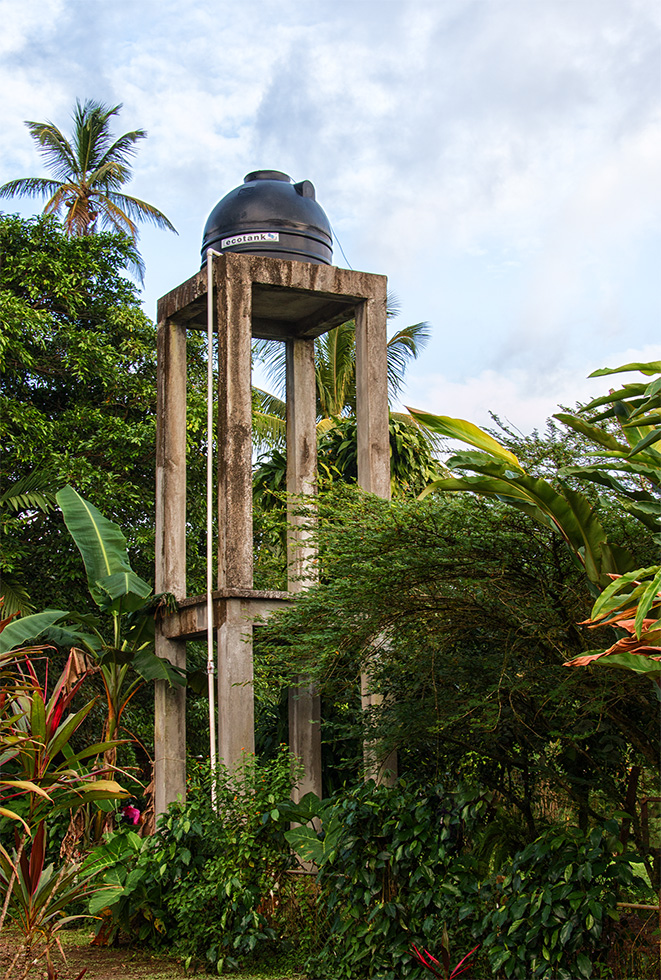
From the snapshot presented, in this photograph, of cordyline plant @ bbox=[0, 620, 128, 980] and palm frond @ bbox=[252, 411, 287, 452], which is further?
palm frond @ bbox=[252, 411, 287, 452]

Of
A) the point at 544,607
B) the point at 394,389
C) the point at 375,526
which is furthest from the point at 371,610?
the point at 394,389

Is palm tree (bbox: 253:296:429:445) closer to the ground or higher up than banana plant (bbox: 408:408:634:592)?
higher up

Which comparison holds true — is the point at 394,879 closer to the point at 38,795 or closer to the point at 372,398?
the point at 38,795

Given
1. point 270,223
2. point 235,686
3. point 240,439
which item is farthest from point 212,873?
point 270,223

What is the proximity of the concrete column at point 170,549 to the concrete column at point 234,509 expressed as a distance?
1.14 metres

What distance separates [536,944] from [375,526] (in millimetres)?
2781

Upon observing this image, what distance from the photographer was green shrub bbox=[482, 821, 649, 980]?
6195mm

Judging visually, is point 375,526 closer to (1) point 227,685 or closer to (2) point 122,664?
(1) point 227,685

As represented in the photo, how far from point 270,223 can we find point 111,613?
14.2 ft

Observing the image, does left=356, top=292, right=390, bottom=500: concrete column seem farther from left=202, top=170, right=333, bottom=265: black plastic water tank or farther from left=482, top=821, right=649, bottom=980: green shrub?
left=482, top=821, right=649, bottom=980: green shrub

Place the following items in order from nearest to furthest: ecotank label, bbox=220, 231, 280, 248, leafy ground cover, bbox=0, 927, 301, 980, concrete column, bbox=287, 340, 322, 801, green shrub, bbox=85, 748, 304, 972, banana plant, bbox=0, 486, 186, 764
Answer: leafy ground cover, bbox=0, 927, 301, 980 → green shrub, bbox=85, 748, 304, 972 → concrete column, bbox=287, 340, 322, 801 → banana plant, bbox=0, 486, 186, 764 → ecotank label, bbox=220, 231, 280, 248

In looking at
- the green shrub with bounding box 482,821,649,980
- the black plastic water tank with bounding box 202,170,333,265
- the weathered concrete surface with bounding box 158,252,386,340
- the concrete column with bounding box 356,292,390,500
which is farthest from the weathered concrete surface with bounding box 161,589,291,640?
the green shrub with bounding box 482,821,649,980

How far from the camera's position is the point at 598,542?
6078 mm

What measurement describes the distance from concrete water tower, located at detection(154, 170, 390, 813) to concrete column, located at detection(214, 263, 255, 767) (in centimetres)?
1
